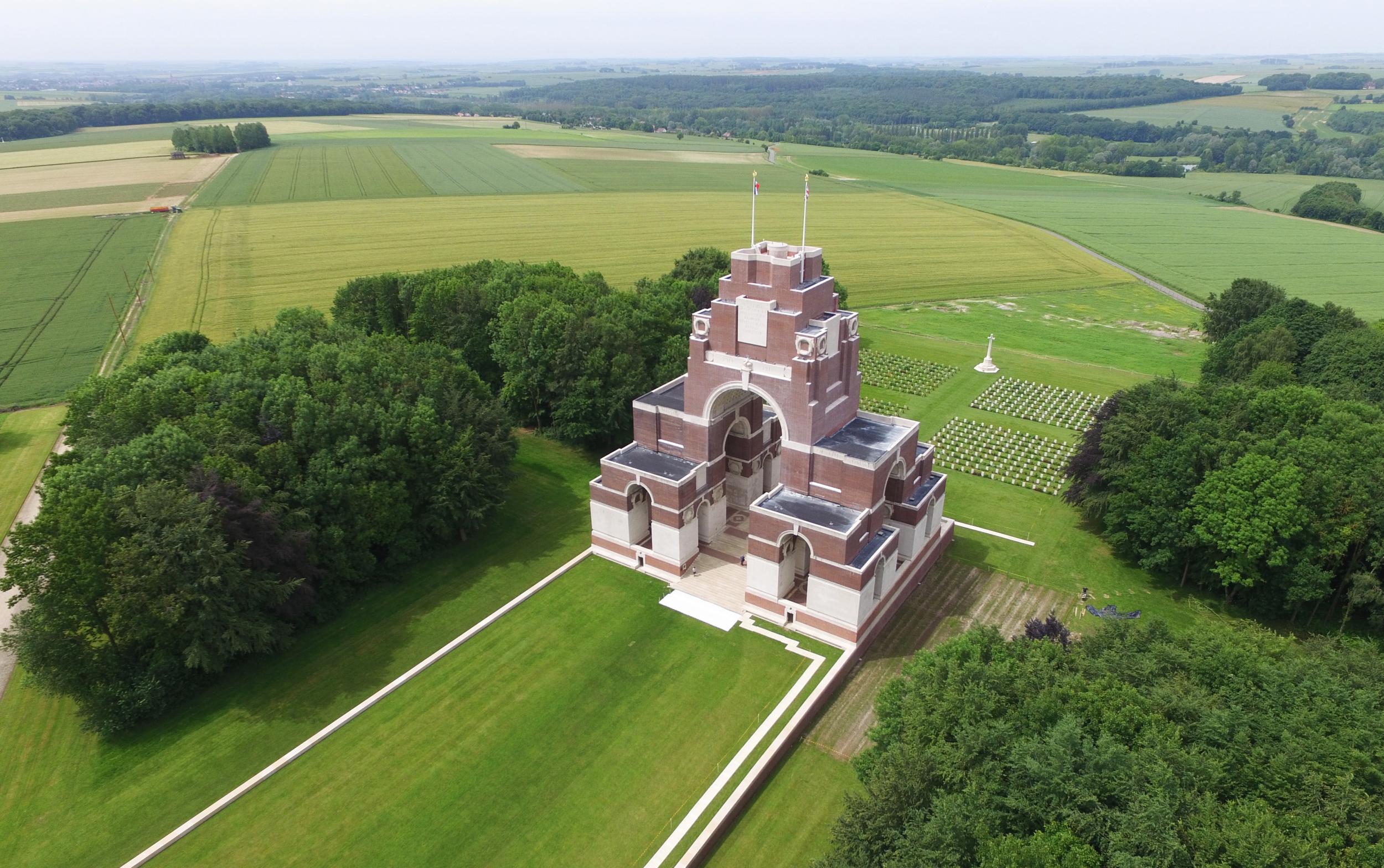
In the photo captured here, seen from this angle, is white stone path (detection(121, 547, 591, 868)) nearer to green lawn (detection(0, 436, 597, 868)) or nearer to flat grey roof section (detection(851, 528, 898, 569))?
green lawn (detection(0, 436, 597, 868))

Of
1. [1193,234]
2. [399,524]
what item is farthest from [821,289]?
[1193,234]

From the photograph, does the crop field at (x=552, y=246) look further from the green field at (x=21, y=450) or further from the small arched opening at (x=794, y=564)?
the small arched opening at (x=794, y=564)

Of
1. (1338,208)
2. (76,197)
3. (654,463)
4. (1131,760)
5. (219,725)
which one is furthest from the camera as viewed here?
(1338,208)

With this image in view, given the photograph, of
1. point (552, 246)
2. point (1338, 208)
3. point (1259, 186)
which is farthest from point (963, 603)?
point (1259, 186)

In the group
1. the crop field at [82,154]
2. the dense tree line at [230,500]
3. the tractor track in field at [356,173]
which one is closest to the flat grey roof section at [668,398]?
the dense tree line at [230,500]

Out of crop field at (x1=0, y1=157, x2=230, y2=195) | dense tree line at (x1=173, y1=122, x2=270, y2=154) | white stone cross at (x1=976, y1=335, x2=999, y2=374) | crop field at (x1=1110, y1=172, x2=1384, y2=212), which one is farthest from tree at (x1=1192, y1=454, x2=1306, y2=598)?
dense tree line at (x1=173, y1=122, x2=270, y2=154)

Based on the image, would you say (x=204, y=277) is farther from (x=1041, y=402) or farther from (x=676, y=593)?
(x=1041, y=402)
